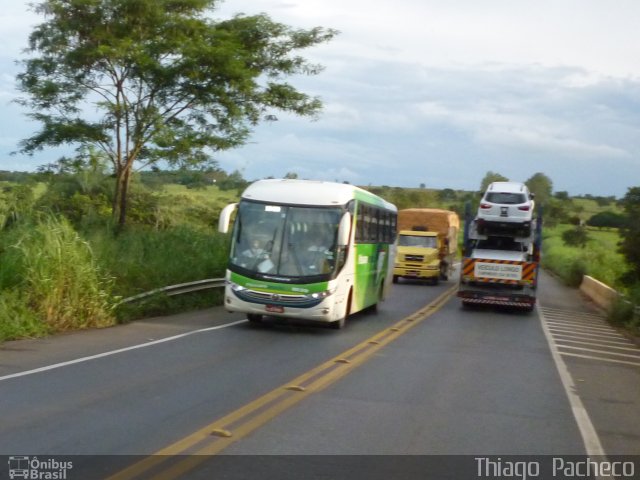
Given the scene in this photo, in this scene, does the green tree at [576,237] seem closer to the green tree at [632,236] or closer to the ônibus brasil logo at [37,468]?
the green tree at [632,236]

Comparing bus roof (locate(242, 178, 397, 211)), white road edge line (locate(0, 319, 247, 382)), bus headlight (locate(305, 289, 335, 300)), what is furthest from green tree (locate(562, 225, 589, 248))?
white road edge line (locate(0, 319, 247, 382))

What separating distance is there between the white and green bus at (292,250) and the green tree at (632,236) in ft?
45.4

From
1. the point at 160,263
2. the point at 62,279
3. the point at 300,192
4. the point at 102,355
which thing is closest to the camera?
the point at 102,355

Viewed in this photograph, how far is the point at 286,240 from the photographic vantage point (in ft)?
55.8

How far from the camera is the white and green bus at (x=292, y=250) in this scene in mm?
16688

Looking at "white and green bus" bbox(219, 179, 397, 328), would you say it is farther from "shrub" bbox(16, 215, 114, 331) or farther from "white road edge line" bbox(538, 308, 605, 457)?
"white road edge line" bbox(538, 308, 605, 457)

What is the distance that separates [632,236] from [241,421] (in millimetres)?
22605

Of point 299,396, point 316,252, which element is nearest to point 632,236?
point 316,252

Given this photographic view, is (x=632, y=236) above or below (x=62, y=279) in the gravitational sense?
above

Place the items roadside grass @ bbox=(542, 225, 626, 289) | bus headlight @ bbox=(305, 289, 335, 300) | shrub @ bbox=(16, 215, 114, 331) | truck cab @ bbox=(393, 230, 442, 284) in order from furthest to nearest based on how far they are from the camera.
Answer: roadside grass @ bbox=(542, 225, 626, 289) → truck cab @ bbox=(393, 230, 442, 284) → bus headlight @ bbox=(305, 289, 335, 300) → shrub @ bbox=(16, 215, 114, 331)

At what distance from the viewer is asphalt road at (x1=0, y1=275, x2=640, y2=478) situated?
779 cm

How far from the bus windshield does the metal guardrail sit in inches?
97.3

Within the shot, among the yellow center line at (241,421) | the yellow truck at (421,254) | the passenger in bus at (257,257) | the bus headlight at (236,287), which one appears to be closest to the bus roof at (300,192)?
the passenger in bus at (257,257)

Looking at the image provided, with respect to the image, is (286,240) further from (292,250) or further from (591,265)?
(591,265)
